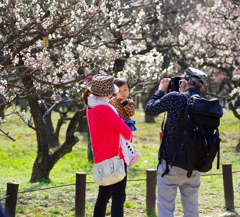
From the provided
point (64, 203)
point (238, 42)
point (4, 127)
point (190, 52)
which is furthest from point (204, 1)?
point (64, 203)

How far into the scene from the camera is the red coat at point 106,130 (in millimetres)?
3166

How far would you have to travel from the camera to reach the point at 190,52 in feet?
Answer: 51.3

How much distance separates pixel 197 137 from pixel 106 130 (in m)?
0.91

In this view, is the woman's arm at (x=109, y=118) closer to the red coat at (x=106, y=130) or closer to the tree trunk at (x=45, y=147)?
the red coat at (x=106, y=130)

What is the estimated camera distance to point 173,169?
307 cm

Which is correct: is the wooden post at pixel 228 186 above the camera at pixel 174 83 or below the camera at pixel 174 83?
below

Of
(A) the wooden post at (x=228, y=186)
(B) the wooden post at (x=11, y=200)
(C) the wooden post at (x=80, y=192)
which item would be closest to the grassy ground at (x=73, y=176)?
(A) the wooden post at (x=228, y=186)

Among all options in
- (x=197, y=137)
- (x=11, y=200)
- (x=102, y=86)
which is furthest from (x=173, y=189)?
(x=11, y=200)

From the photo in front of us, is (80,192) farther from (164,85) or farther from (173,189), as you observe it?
(164,85)

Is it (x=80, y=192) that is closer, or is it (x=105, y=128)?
(x=105, y=128)

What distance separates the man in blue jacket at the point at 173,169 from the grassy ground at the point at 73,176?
187 cm

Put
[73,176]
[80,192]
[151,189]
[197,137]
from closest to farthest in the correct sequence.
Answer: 1. [197,137]
2. [80,192]
3. [151,189]
4. [73,176]

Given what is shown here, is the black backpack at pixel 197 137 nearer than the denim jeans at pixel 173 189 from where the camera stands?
Yes

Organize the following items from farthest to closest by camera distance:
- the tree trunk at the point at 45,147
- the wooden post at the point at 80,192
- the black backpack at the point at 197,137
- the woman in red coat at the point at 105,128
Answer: the tree trunk at the point at 45,147 < the wooden post at the point at 80,192 < the woman in red coat at the point at 105,128 < the black backpack at the point at 197,137
